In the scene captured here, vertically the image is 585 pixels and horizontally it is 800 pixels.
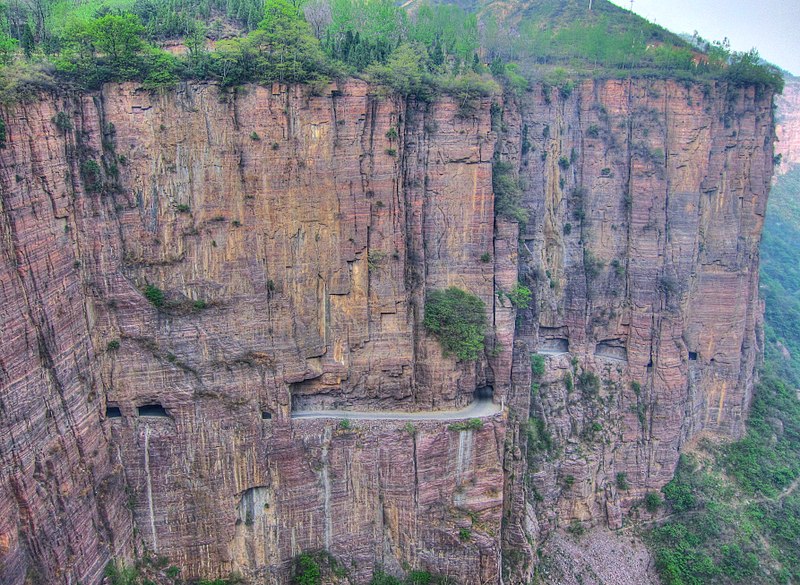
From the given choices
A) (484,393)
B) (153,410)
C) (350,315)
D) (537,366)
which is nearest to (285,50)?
(350,315)

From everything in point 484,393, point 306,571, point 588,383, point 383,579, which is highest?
point 484,393

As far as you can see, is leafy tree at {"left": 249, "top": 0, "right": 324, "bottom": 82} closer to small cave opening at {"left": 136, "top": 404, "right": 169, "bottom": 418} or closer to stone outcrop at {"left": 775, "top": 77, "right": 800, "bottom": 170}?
small cave opening at {"left": 136, "top": 404, "right": 169, "bottom": 418}

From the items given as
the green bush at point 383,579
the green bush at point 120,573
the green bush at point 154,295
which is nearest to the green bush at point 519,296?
the green bush at point 383,579

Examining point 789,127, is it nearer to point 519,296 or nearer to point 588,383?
point 588,383

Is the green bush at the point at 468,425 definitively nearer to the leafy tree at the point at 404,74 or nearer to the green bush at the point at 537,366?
the green bush at the point at 537,366

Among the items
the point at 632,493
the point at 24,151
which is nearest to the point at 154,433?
the point at 24,151

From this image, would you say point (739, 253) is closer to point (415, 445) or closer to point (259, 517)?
point (415, 445)
